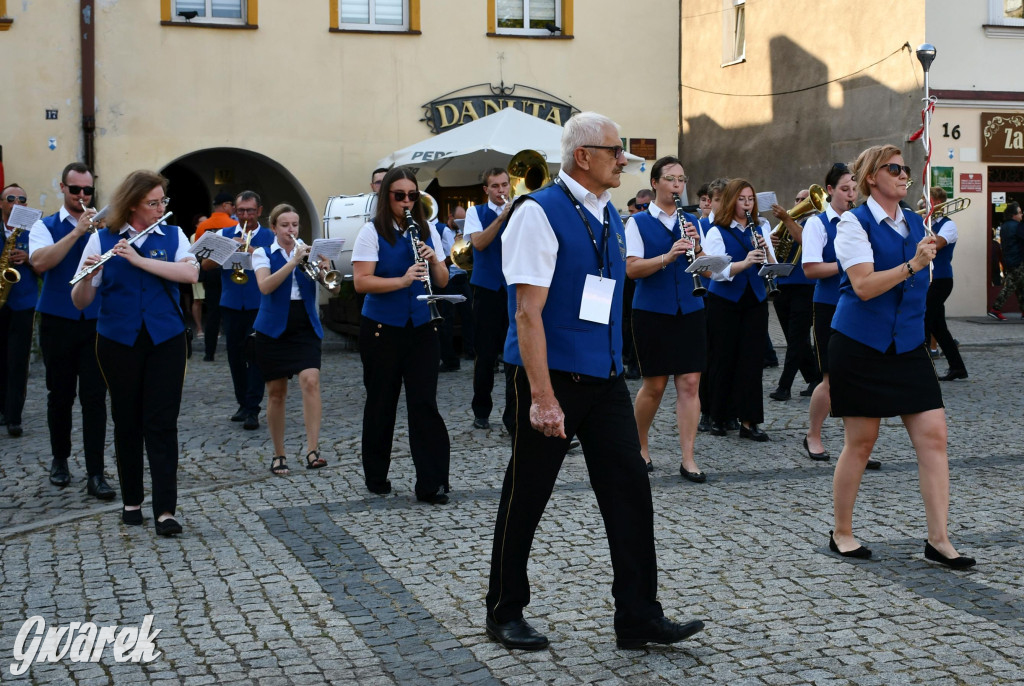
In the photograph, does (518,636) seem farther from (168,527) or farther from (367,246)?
(367,246)

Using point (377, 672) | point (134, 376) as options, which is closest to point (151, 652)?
point (377, 672)

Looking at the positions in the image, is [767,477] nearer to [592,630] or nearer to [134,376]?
[592,630]

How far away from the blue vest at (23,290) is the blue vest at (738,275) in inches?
210

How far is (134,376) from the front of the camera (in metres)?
6.57

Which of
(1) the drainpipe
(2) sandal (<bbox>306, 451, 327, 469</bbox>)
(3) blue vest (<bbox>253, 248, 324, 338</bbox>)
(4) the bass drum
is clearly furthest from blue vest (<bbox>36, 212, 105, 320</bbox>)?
(1) the drainpipe

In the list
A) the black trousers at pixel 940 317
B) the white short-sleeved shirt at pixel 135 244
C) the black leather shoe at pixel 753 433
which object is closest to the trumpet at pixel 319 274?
the white short-sleeved shirt at pixel 135 244

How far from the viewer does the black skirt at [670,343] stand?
307 inches

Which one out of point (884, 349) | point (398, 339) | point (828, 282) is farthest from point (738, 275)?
point (884, 349)

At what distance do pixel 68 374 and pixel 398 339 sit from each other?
7.35ft

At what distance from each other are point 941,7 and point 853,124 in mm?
2251

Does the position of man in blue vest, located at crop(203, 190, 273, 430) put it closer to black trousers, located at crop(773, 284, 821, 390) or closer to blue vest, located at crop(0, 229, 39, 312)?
blue vest, located at crop(0, 229, 39, 312)

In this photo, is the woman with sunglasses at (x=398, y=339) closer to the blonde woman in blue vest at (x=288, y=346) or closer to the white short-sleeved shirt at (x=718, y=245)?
the blonde woman in blue vest at (x=288, y=346)

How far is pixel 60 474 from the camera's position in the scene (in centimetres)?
798

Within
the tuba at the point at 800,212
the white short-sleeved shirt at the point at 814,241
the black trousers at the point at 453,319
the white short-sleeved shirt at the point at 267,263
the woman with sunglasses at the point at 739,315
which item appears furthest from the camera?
the black trousers at the point at 453,319
